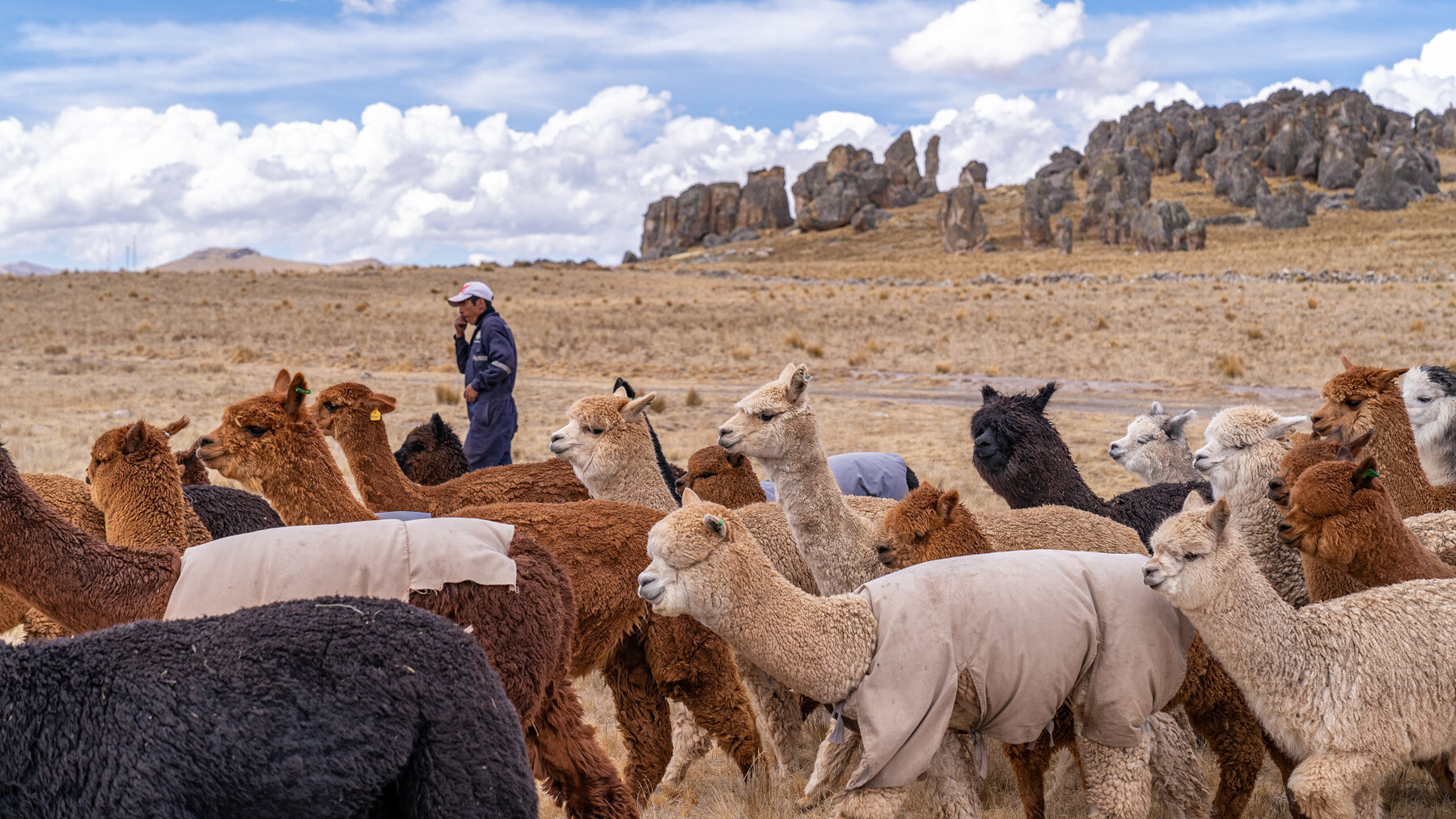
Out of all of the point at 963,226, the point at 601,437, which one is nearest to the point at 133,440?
the point at 601,437

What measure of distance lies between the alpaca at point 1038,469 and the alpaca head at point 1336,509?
6.55ft

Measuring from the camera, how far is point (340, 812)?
2389mm

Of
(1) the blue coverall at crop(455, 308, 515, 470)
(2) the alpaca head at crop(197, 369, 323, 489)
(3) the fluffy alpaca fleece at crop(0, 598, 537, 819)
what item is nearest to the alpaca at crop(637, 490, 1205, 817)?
(3) the fluffy alpaca fleece at crop(0, 598, 537, 819)

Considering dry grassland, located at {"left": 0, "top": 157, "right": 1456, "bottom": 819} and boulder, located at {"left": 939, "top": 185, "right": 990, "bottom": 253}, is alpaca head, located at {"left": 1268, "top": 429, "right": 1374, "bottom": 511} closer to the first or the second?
dry grassland, located at {"left": 0, "top": 157, "right": 1456, "bottom": 819}

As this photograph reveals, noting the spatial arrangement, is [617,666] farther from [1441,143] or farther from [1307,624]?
[1441,143]

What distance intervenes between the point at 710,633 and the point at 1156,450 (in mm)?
4482

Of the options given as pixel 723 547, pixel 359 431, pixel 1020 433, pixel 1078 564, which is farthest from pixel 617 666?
pixel 1020 433

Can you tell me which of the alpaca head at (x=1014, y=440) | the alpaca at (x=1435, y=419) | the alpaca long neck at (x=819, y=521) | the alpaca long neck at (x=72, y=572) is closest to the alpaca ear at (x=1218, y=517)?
the alpaca long neck at (x=819, y=521)

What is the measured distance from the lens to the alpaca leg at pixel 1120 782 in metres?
3.65

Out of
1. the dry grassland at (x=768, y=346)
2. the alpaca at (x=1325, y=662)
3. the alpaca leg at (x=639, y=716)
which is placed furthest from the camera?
the dry grassland at (x=768, y=346)

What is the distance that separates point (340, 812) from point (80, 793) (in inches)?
20.9

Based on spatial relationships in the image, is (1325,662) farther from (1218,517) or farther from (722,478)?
(722,478)

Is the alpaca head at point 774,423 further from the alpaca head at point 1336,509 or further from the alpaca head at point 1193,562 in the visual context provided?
the alpaca head at point 1336,509

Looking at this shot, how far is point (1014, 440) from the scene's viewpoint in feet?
20.1
